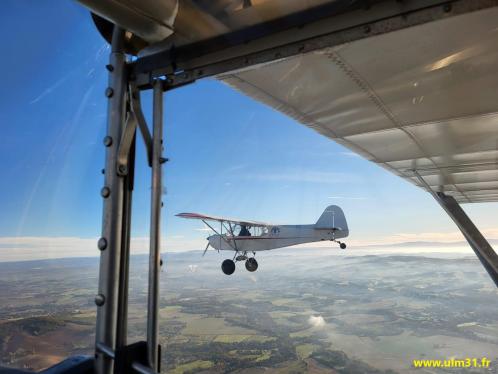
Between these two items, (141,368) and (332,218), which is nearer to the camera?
(141,368)

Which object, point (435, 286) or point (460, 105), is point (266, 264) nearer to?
point (435, 286)

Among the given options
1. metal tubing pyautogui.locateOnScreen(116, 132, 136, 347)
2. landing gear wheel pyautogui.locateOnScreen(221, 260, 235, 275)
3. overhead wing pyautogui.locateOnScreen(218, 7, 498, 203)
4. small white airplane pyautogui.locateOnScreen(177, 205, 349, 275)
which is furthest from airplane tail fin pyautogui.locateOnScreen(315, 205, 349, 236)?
metal tubing pyautogui.locateOnScreen(116, 132, 136, 347)

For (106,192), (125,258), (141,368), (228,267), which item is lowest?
(228,267)

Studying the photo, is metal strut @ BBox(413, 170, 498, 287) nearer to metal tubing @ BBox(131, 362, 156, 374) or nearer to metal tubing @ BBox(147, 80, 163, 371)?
metal tubing @ BBox(147, 80, 163, 371)

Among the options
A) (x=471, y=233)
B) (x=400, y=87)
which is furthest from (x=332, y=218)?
(x=400, y=87)

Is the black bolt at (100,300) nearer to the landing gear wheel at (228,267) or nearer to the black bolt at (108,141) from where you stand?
the black bolt at (108,141)

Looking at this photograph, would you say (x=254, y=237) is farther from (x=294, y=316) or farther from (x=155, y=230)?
(x=294, y=316)

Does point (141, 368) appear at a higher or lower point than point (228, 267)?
higher
